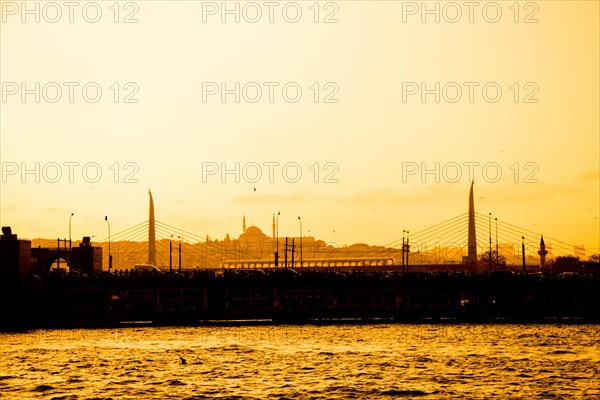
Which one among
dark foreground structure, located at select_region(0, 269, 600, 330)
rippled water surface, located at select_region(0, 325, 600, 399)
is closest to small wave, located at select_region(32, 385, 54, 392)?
rippled water surface, located at select_region(0, 325, 600, 399)

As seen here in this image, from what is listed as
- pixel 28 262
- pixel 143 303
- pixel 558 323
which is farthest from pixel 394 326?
pixel 28 262

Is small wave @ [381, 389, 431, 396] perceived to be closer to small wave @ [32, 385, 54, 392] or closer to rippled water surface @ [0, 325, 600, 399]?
rippled water surface @ [0, 325, 600, 399]

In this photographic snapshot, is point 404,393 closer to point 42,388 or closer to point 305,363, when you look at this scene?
point 305,363

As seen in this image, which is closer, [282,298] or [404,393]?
[404,393]

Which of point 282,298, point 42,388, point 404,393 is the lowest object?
point 404,393

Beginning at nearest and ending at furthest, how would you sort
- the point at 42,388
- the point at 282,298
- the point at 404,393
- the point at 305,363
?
the point at 404,393, the point at 42,388, the point at 305,363, the point at 282,298

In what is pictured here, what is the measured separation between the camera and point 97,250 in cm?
17088

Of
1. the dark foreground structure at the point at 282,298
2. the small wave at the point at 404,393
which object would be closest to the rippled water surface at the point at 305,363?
the small wave at the point at 404,393

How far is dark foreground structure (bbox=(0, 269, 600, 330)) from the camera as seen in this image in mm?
123312

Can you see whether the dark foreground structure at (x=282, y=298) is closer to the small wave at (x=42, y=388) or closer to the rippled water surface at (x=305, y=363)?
the rippled water surface at (x=305, y=363)

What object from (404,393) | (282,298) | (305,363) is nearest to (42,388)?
(305,363)

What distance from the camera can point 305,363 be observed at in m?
81.9

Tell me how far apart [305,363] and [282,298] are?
63638 millimetres

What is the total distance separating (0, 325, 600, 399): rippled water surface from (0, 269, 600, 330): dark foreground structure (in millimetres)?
11495
